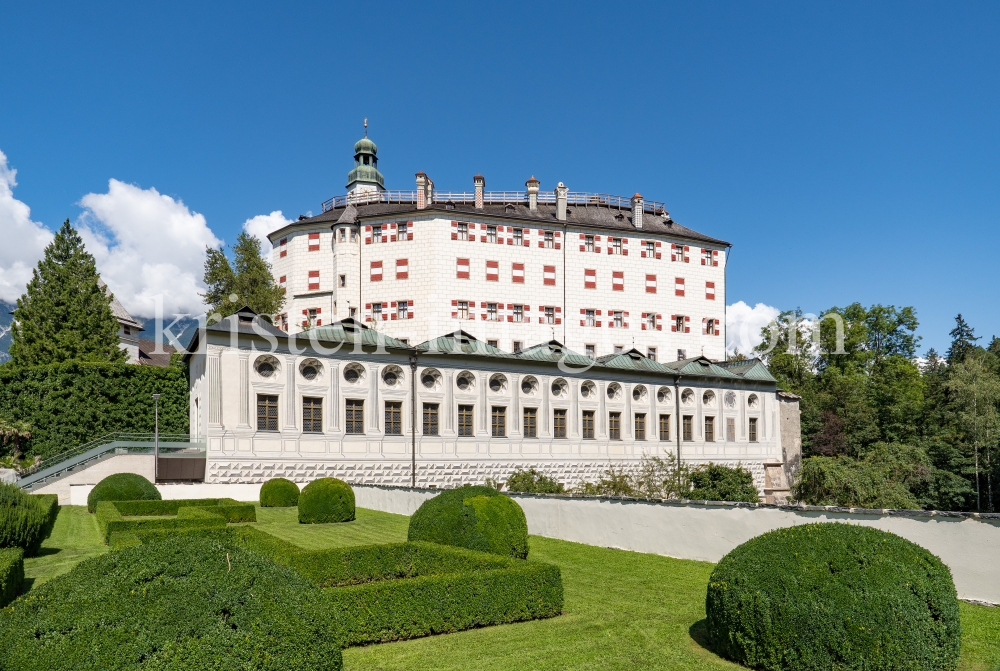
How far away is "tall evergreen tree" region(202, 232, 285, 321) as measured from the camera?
43.9 metres

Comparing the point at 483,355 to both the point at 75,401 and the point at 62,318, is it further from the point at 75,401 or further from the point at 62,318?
the point at 62,318

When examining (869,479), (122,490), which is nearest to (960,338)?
(869,479)

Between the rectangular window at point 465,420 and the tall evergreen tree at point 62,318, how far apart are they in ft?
61.9

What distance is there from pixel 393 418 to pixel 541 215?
21187 mm

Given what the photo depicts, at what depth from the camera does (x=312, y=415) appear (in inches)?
1197

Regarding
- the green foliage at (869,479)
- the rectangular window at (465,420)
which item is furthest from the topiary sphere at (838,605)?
the green foliage at (869,479)

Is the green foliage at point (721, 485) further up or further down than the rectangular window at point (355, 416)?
further down

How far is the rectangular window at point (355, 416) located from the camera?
3128 centimetres

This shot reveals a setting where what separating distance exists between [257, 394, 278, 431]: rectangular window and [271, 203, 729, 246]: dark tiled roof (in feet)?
57.9

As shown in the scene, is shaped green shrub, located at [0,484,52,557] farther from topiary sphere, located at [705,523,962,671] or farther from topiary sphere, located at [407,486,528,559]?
topiary sphere, located at [705,523,962,671]

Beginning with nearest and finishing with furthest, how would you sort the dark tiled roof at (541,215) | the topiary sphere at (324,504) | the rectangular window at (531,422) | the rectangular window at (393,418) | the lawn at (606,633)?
the lawn at (606,633), the topiary sphere at (324,504), the rectangular window at (393,418), the rectangular window at (531,422), the dark tiled roof at (541,215)

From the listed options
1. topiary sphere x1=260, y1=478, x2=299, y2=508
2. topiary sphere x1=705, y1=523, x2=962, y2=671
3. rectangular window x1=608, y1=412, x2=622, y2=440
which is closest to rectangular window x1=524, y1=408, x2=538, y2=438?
rectangular window x1=608, y1=412, x2=622, y2=440

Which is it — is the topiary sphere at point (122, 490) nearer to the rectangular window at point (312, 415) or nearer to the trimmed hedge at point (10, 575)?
the rectangular window at point (312, 415)

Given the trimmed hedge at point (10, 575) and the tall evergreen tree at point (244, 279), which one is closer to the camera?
the trimmed hedge at point (10, 575)
